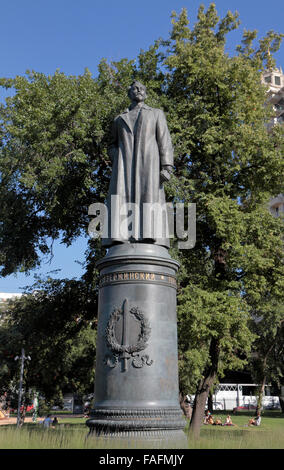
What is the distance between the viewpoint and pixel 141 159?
28.8ft

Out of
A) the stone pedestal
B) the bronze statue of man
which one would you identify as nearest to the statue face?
the bronze statue of man

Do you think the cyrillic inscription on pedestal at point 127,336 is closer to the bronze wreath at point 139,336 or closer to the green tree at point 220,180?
the bronze wreath at point 139,336

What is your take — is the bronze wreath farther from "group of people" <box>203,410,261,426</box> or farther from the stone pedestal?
"group of people" <box>203,410,261,426</box>

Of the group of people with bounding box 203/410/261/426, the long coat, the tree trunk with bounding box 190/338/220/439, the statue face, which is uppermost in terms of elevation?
the statue face

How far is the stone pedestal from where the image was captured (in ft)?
22.9

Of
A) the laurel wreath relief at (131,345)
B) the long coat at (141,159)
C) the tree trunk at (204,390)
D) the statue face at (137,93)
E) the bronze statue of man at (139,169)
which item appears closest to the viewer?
the laurel wreath relief at (131,345)

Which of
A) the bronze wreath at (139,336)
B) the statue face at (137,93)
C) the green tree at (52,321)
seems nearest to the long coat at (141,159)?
the statue face at (137,93)

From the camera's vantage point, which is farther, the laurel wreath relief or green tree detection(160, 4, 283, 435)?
green tree detection(160, 4, 283, 435)

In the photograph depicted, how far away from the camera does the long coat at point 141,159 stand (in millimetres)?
8609

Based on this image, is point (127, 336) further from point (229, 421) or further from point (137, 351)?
point (229, 421)

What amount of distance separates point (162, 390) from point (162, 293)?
4.90ft

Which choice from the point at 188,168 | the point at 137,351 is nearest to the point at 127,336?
the point at 137,351

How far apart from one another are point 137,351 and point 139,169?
3242mm

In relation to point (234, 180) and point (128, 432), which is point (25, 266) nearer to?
point (234, 180)
